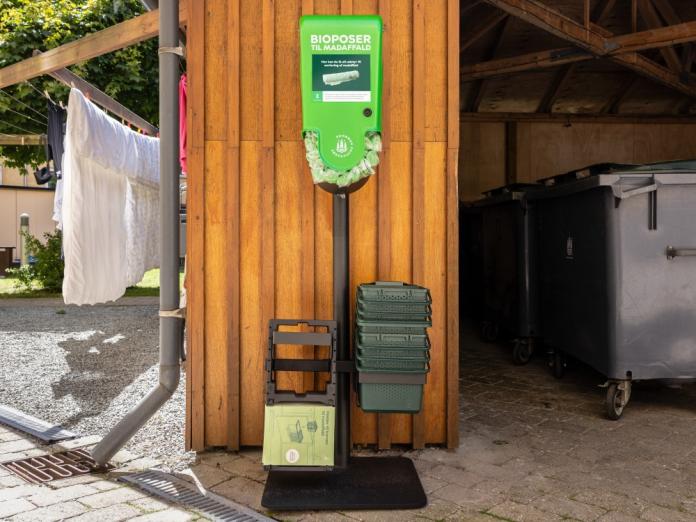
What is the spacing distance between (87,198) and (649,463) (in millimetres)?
3743

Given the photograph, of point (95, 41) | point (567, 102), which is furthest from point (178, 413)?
point (567, 102)

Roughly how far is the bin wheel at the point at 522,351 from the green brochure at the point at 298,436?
3.17m

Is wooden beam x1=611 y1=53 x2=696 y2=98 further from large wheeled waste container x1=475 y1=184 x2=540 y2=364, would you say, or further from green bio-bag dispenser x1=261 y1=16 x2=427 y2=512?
green bio-bag dispenser x1=261 y1=16 x2=427 y2=512

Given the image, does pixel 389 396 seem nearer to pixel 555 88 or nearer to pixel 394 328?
pixel 394 328

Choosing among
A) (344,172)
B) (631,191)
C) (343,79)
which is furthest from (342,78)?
(631,191)

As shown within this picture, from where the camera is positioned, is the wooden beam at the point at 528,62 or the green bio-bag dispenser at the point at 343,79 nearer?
the green bio-bag dispenser at the point at 343,79

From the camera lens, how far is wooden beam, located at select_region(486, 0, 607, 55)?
679 centimetres

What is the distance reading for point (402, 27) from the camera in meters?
3.37

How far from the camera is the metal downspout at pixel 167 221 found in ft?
10.6

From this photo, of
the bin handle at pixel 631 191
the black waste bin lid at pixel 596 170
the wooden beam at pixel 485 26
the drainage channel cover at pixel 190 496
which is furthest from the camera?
the wooden beam at pixel 485 26

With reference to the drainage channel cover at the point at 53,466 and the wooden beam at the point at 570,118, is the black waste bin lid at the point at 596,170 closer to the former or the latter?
the drainage channel cover at the point at 53,466

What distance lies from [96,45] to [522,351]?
166 inches

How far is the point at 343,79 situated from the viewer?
2.82m

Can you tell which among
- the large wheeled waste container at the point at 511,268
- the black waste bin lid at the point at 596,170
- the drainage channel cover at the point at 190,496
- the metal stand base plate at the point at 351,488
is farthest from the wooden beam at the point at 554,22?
the drainage channel cover at the point at 190,496
